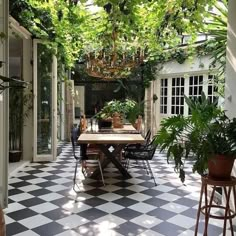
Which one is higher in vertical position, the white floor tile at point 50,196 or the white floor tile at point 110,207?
Result: the white floor tile at point 50,196

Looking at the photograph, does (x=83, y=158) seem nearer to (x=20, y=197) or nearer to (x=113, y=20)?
(x=20, y=197)

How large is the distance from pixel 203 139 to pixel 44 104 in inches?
186

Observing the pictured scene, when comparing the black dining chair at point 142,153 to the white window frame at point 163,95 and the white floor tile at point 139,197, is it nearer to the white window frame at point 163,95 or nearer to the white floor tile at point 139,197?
the white floor tile at point 139,197

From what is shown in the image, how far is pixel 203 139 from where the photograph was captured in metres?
2.59

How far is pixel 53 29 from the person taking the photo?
19.7 ft

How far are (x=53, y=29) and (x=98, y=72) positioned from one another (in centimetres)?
127

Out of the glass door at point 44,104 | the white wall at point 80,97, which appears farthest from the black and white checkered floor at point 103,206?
the white wall at point 80,97

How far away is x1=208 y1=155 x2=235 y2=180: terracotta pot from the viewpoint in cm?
254

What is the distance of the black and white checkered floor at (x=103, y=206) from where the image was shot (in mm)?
3104

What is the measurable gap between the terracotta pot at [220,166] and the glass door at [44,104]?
4581 mm

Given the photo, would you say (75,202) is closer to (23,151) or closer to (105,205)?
(105,205)

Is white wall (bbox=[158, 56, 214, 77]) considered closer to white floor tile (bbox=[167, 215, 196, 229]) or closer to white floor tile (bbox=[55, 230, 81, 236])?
white floor tile (bbox=[167, 215, 196, 229])

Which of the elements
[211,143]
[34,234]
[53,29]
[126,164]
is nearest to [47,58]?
[53,29]

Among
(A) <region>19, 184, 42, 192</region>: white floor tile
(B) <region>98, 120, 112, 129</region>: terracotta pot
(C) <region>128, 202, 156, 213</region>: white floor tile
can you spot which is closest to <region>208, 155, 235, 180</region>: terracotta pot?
→ (C) <region>128, 202, 156, 213</region>: white floor tile
